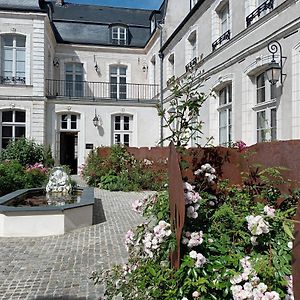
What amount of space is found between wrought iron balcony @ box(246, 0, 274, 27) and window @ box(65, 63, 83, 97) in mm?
15197

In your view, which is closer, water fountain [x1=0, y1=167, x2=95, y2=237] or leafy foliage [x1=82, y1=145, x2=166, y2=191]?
water fountain [x1=0, y1=167, x2=95, y2=237]

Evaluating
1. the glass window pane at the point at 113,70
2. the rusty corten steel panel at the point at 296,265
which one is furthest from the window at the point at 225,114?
the glass window pane at the point at 113,70

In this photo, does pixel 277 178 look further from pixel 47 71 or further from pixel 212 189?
pixel 47 71

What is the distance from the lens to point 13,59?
19453mm

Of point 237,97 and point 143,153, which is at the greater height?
point 237,97

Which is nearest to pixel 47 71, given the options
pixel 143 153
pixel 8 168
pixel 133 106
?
pixel 133 106

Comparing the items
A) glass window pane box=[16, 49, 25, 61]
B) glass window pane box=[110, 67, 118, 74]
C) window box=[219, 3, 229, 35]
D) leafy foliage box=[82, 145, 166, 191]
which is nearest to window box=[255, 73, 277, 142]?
window box=[219, 3, 229, 35]

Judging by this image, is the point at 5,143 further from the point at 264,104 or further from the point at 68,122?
the point at 264,104

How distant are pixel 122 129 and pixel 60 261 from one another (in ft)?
56.7

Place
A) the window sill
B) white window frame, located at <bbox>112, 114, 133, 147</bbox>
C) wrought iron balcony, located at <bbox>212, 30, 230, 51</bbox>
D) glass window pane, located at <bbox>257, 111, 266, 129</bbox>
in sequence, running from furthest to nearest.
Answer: white window frame, located at <bbox>112, 114, 133, 147</bbox>
wrought iron balcony, located at <bbox>212, 30, 230, 51</bbox>
glass window pane, located at <bbox>257, 111, 266, 129</bbox>
the window sill

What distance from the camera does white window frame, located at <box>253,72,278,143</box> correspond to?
9.55 meters

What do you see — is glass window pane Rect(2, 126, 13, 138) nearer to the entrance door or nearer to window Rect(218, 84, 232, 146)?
the entrance door

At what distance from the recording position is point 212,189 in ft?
11.2

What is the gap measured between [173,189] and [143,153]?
41.5 feet
